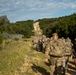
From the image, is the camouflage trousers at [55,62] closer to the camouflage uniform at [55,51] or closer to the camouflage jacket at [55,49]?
the camouflage uniform at [55,51]

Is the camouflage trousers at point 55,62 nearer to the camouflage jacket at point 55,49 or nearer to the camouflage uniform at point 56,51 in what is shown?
the camouflage uniform at point 56,51

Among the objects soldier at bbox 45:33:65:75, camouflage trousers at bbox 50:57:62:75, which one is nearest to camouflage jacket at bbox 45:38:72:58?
soldier at bbox 45:33:65:75

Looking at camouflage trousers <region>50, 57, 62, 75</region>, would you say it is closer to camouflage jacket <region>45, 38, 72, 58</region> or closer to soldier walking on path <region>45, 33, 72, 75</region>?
soldier walking on path <region>45, 33, 72, 75</region>

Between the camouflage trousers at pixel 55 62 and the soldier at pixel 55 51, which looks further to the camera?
the camouflage trousers at pixel 55 62

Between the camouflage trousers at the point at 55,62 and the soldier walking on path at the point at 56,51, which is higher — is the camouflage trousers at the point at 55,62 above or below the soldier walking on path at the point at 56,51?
below

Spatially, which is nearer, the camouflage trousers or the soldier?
the soldier

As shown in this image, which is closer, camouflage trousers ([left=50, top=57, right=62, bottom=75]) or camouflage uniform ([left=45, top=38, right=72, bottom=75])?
camouflage uniform ([left=45, top=38, right=72, bottom=75])

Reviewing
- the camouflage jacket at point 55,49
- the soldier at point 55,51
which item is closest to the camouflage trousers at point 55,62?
the soldier at point 55,51

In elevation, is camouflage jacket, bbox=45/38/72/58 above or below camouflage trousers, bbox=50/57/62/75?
above

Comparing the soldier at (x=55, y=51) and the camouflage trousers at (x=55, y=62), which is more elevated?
the soldier at (x=55, y=51)

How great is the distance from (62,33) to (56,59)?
54199 millimetres

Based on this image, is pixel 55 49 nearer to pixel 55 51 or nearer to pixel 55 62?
pixel 55 51

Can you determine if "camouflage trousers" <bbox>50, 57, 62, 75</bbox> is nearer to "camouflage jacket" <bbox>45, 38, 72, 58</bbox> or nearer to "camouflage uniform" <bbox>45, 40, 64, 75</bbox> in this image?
"camouflage uniform" <bbox>45, 40, 64, 75</bbox>

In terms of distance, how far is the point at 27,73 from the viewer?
534 inches
